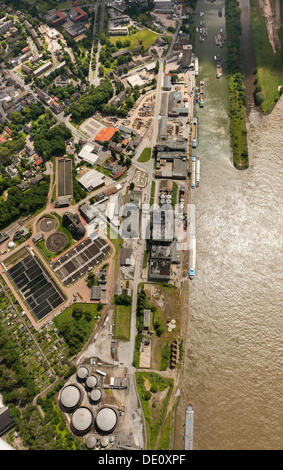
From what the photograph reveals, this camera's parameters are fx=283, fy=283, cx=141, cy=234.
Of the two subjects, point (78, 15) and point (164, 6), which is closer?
point (164, 6)

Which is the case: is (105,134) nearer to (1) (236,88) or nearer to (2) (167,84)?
(2) (167,84)

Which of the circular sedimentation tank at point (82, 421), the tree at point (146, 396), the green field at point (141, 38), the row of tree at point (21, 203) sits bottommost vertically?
the circular sedimentation tank at point (82, 421)

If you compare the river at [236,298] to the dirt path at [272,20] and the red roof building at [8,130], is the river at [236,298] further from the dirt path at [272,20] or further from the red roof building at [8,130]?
the red roof building at [8,130]

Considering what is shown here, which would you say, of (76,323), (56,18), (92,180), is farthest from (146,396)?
(56,18)

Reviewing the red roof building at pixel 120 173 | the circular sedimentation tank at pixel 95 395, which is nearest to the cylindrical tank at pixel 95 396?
the circular sedimentation tank at pixel 95 395

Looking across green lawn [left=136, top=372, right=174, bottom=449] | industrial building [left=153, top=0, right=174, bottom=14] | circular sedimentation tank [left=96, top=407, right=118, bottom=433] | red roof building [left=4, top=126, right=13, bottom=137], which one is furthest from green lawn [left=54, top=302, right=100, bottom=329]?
industrial building [left=153, top=0, right=174, bottom=14]

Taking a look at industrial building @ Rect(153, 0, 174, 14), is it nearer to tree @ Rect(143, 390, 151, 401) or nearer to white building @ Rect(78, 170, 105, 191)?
white building @ Rect(78, 170, 105, 191)

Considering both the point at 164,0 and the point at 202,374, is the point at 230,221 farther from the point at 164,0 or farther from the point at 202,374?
the point at 164,0
